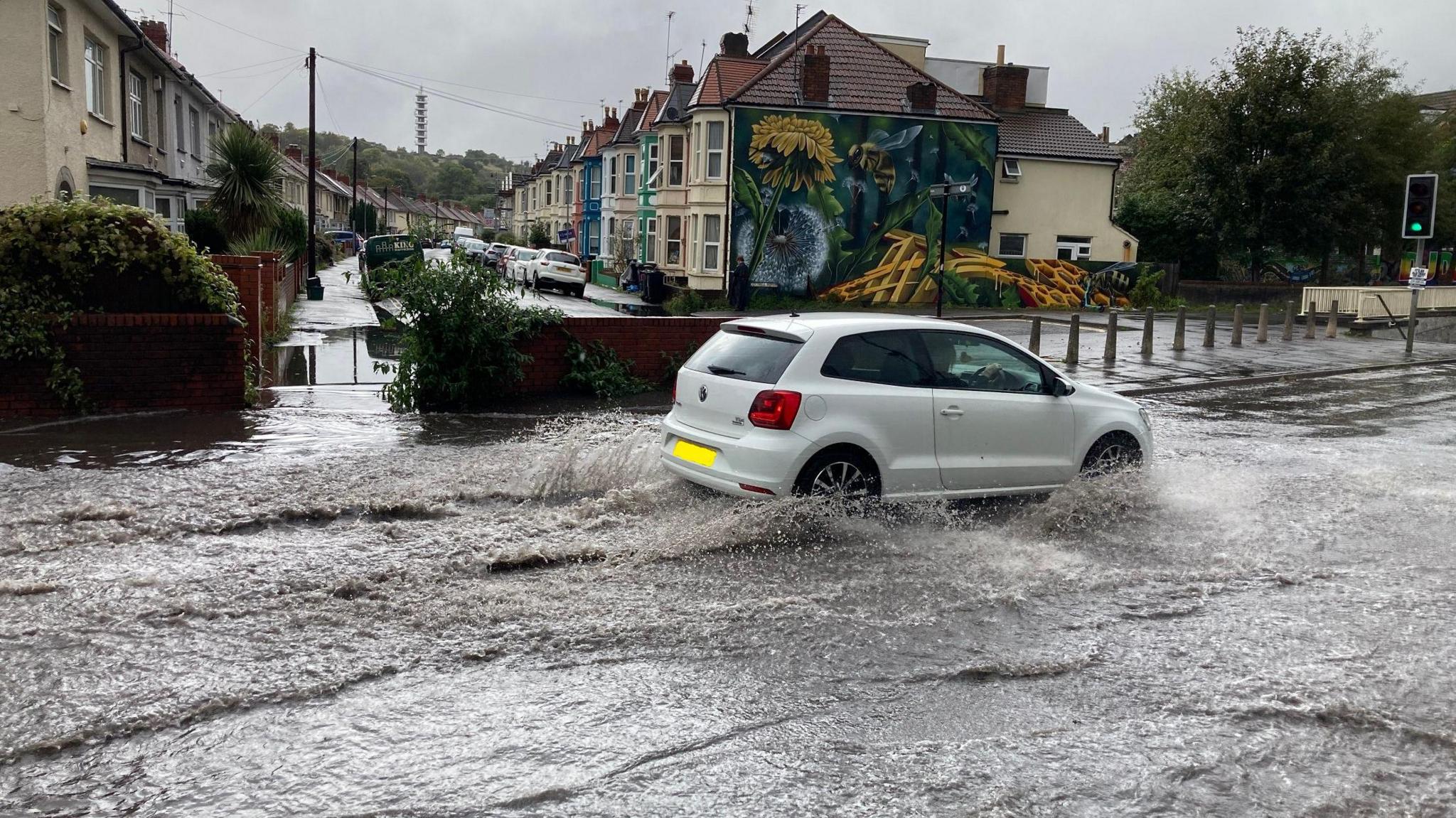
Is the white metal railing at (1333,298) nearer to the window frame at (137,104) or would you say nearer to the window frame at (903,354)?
the window frame at (903,354)

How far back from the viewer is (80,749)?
4250 mm

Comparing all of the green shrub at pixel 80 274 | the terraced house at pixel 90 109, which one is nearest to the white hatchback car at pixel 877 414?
the green shrub at pixel 80 274

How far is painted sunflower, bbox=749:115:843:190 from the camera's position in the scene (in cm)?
3606

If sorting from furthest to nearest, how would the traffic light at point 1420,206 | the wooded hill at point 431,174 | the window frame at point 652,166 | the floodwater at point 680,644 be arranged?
1. the wooded hill at point 431,174
2. the window frame at point 652,166
3. the traffic light at point 1420,206
4. the floodwater at point 680,644

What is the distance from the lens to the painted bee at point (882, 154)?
36719 millimetres

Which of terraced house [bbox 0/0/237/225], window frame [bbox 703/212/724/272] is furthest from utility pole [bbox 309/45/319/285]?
window frame [bbox 703/212/724/272]

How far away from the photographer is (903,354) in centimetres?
802

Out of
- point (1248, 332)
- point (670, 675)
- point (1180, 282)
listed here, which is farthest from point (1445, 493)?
point (1180, 282)

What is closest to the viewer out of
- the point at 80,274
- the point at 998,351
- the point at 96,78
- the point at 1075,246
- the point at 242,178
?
the point at 998,351

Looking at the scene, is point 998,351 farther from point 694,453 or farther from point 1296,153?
point 1296,153

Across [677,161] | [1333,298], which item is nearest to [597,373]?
[1333,298]

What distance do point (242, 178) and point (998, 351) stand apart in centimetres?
2192

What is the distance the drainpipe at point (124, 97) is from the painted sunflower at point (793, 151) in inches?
674

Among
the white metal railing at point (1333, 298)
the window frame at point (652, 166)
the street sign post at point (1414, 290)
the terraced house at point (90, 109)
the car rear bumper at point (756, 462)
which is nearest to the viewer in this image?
the car rear bumper at point (756, 462)
